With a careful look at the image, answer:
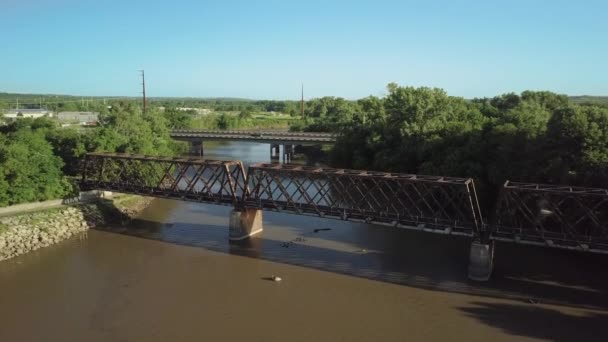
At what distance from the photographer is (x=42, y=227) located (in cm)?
3306

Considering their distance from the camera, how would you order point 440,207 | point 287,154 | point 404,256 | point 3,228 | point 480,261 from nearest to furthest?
point 480,261 < point 440,207 < point 404,256 < point 3,228 < point 287,154

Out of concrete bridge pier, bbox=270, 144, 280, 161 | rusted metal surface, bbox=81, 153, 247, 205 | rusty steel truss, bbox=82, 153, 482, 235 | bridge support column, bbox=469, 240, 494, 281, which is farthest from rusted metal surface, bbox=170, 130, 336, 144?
bridge support column, bbox=469, 240, 494, 281

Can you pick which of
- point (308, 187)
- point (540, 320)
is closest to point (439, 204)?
→ point (540, 320)

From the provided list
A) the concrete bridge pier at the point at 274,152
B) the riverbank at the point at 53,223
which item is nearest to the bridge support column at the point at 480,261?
the riverbank at the point at 53,223

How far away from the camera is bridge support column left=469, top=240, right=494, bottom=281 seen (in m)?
26.0

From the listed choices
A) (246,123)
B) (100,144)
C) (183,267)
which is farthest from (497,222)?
(246,123)

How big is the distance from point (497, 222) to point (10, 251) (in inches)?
1127

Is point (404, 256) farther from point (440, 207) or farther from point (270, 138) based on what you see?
point (270, 138)

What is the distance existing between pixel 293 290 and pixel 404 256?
8.71 meters

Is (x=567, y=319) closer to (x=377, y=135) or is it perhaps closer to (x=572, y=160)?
(x=572, y=160)

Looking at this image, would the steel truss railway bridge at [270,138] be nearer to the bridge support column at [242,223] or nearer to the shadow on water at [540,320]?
the bridge support column at [242,223]

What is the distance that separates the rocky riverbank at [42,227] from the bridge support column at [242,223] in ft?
37.2

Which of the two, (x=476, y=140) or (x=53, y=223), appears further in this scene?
(x=476, y=140)

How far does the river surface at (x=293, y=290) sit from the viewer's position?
21.0 meters
